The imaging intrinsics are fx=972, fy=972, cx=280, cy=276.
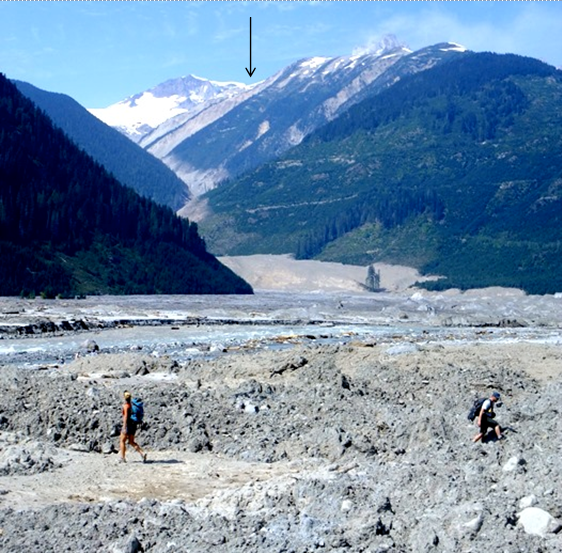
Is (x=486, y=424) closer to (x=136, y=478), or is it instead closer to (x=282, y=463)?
(x=282, y=463)

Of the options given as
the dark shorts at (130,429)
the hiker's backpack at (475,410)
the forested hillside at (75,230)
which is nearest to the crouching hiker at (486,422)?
the hiker's backpack at (475,410)

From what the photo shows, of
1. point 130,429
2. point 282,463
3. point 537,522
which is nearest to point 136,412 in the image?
point 130,429

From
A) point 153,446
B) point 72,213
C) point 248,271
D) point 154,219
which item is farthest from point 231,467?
point 248,271

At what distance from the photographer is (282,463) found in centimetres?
2278

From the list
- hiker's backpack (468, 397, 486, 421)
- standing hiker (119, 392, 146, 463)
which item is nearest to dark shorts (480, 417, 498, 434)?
hiker's backpack (468, 397, 486, 421)

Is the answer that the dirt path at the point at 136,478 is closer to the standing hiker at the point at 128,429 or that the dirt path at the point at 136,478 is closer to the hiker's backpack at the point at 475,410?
the standing hiker at the point at 128,429

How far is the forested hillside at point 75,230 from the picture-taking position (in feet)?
335

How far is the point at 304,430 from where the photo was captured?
2523 cm

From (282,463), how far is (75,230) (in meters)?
94.5

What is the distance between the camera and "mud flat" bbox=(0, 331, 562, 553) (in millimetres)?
15766

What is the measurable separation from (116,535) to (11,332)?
47043 millimetres

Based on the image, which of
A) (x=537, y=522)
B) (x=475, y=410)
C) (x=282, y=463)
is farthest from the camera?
(x=475, y=410)

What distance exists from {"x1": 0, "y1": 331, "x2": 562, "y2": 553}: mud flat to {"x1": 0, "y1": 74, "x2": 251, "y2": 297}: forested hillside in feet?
218

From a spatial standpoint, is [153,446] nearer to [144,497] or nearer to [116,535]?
[144,497]
